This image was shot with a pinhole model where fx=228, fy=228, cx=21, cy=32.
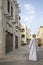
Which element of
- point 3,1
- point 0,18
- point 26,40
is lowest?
point 26,40

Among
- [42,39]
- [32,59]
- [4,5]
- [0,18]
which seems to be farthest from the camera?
[42,39]

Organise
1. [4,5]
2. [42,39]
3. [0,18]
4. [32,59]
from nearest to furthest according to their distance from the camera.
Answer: [32,59]
[0,18]
[4,5]
[42,39]

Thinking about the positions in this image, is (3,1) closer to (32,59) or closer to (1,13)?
(1,13)

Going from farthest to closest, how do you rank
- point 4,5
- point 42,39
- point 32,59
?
point 42,39 < point 4,5 < point 32,59

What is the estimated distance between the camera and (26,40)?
10981 centimetres

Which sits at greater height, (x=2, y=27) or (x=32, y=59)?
(x=2, y=27)

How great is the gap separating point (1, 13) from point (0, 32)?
204 cm

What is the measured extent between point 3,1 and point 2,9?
1.68m

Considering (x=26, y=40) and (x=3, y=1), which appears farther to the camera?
(x=26, y=40)

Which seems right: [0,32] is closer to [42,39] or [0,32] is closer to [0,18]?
[0,18]

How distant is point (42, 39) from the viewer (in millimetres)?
107875

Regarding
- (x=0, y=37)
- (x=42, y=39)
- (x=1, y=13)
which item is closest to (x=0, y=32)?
(x=0, y=37)

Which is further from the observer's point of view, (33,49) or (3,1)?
(3,1)

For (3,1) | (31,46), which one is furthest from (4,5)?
(31,46)
